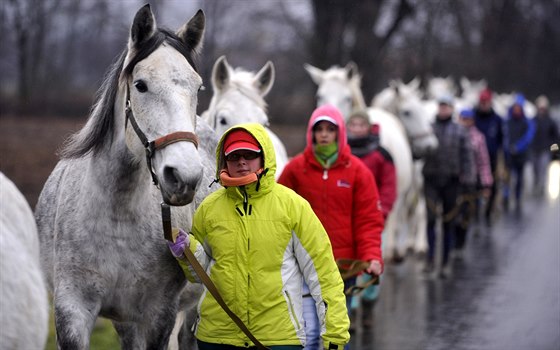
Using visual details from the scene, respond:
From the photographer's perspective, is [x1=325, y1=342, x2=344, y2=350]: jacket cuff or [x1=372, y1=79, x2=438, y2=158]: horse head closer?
[x1=325, y1=342, x2=344, y2=350]: jacket cuff

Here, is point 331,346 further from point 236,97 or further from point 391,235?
point 391,235

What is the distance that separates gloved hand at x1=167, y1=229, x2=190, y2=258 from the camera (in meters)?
4.66

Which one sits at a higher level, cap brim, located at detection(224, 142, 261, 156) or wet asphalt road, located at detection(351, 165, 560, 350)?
cap brim, located at detection(224, 142, 261, 156)

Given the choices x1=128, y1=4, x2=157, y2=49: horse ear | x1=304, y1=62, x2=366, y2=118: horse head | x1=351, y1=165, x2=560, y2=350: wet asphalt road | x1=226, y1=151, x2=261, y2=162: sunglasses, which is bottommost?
x1=351, y1=165, x2=560, y2=350: wet asphalt road

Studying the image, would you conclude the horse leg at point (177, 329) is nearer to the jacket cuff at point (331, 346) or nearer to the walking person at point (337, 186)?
the walking person at point (337, 186)

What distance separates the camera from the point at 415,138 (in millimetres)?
13188

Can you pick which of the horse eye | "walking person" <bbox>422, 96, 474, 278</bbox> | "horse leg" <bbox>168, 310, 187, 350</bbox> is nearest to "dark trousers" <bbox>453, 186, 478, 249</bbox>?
"walking person" <bbox>422, 96, 474, 278</bbox>

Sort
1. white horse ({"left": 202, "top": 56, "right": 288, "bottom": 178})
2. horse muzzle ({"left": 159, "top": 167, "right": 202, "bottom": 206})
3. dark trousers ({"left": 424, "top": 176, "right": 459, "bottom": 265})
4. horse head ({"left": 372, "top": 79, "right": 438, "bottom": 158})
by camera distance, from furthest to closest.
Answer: horse head ({"left": 372, "top": 79, "right": 438, "bottom": 158}) → dark trousers ({"left": 424, "top": 176, "right": 459, "bottom": 265}) → white horse ({"left": 202, "top": 56, "right": 288, "bottom": 178}) → horse muzzle ({"left": 159, "top": 167, "right": 202, "bottom": 206})

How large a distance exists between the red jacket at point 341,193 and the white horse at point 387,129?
4.33m

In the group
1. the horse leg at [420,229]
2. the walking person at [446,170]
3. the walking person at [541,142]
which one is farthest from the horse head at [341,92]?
the walking person at [541,142]

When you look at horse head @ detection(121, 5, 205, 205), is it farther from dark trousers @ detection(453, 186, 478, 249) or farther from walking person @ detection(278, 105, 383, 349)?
dark trousers @ detection(453, 186, 478, 249)

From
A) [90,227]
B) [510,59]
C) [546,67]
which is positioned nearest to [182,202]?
[90,227]

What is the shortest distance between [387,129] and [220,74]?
507cm

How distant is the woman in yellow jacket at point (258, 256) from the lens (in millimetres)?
4645
